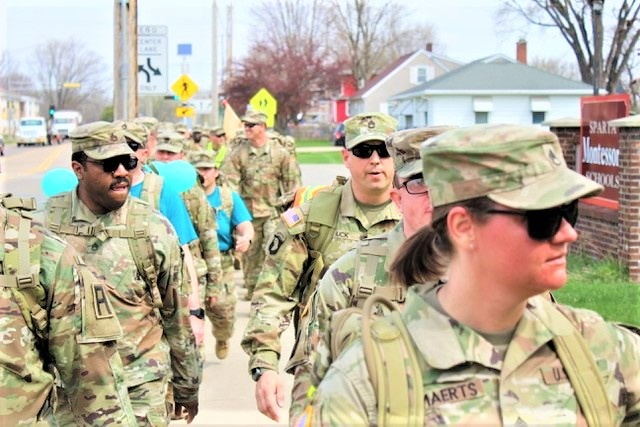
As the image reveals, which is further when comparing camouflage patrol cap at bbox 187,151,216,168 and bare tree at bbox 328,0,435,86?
bare tree at bbox 328,0,435,86

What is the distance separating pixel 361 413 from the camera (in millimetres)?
2182

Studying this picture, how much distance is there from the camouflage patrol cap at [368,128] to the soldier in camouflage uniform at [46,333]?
1.72 meters

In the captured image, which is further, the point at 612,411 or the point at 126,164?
the point at 126,164

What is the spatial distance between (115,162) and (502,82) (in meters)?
53.6

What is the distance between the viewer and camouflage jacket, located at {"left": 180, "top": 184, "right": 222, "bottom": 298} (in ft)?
25.9

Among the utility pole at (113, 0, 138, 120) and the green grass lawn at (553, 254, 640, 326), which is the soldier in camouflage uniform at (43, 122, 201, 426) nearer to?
the green grass lawn at (553, 254, 640, 326)

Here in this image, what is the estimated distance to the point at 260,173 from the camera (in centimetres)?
1297

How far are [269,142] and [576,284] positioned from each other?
409cm

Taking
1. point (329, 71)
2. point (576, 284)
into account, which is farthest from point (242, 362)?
point (329, 71)

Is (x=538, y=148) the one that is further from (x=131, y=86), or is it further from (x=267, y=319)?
(x=131, y=86)

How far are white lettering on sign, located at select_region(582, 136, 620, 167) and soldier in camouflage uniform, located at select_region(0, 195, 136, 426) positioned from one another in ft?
32.9

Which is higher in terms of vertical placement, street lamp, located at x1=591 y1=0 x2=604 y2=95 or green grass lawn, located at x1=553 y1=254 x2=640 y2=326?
street lamp, located at x1=591 y1=0 x2=604 y2=95

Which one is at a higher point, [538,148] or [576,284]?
[538,148]

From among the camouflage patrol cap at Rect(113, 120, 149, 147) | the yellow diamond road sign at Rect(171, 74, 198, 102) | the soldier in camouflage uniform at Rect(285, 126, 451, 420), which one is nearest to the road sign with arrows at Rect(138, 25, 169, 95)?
the yellow diamond road sign at Rect(171, 74, 198, 102)
